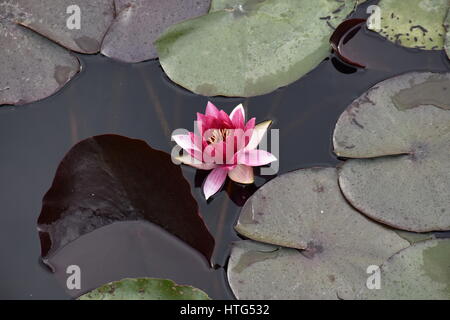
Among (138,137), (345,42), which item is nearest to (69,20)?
(138,137)

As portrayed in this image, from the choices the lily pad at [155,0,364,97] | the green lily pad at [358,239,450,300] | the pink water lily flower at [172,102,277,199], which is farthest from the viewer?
the lily pad at [155,0,364,97]

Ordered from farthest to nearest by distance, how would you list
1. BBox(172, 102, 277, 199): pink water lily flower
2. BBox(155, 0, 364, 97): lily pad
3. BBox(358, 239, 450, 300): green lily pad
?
BBox(155, 0, 364, 97): lily pad, BBox(172, 102, 277, 199): pink water lily flower, BBox(358, 239, 450, 300): green lily pad

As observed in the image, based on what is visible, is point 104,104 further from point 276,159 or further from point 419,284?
point 419,284

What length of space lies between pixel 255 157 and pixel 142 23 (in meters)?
0.96

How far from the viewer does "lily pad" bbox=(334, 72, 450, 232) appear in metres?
2.33

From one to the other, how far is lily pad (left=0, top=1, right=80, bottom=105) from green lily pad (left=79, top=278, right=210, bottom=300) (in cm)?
108

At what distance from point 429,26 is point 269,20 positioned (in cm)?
79

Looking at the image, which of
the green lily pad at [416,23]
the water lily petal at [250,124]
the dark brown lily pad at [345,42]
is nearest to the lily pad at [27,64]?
the water lily petal at [250,124]

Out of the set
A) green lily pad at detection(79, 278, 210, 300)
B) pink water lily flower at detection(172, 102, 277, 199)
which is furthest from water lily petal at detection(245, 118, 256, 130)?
green lily pad at detection(79, 278, 210, 300)

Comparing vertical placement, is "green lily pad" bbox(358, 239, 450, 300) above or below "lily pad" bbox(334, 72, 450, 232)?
below

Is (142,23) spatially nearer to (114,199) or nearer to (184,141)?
(184,141)

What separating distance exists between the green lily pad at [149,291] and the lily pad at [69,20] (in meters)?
1.25

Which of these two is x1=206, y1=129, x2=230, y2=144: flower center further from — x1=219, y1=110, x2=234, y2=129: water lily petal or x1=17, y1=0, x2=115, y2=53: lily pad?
x1=17, y1=0, x2=115, y2=53: lily pad
